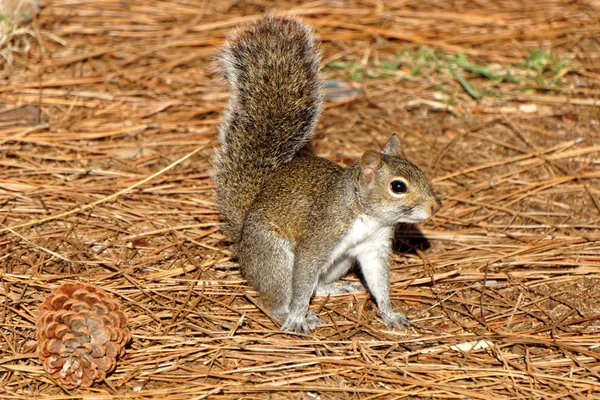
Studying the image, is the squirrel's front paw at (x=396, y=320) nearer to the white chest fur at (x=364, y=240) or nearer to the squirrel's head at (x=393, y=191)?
the white chest fur at (x=364, y=240)

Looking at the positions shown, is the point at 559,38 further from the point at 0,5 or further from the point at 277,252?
the point at 0,5

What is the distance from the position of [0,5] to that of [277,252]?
2.85 meters

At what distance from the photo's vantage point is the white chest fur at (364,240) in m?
3.10

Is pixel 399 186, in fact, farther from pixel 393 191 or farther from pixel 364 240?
pixel 364 240

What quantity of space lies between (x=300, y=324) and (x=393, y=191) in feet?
2.13

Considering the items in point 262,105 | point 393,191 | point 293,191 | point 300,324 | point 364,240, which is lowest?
point 300,324

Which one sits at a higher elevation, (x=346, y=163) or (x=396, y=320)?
(x=346, y=163)

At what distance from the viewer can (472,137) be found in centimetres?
441

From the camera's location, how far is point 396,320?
3123 millimetres

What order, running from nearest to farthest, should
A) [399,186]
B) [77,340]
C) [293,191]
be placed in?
[77,340]
[399,186]
[293,191]

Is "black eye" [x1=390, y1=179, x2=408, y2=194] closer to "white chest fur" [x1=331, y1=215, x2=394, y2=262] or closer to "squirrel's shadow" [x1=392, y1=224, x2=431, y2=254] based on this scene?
"white chest fur" [x1=331, y1=215, x2=394, y2=262]

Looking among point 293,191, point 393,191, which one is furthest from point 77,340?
point 393,191

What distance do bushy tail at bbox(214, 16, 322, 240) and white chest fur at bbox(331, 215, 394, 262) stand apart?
1.67ft

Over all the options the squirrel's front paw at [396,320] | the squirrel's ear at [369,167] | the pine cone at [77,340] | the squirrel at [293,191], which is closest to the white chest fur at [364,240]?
the squirrel at [293,191]
